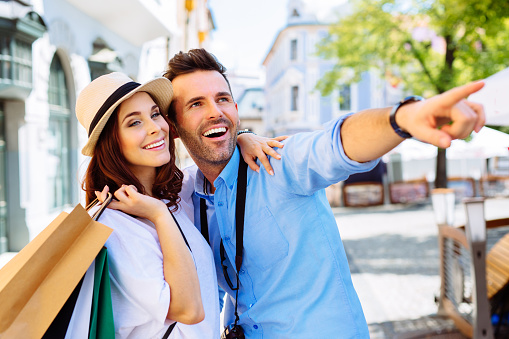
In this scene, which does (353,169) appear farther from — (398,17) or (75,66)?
(398,17)

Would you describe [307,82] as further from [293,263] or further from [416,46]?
[293,263]

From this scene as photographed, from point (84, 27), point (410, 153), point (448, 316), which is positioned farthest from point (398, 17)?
point (448, 316)

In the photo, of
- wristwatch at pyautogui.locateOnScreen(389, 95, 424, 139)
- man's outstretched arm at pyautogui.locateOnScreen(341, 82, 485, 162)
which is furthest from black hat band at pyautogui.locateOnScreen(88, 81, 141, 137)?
wristwatch at pyautogui.locateOnScreen(389, 95, 424, 139)

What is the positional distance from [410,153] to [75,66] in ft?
47.3

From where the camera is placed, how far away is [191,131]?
2.20 metres

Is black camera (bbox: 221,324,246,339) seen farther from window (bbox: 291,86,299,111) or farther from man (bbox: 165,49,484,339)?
window (bbox: 291,86,299,111)

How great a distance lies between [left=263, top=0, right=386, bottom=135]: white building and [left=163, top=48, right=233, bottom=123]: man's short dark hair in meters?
32.1

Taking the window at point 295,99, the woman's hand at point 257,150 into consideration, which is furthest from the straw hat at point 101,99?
the window at point 295,99

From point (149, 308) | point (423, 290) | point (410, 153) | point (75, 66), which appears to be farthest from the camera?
point (410, 153)

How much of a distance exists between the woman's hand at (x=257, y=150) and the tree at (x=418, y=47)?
12860mm

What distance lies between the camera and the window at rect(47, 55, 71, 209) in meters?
8.12

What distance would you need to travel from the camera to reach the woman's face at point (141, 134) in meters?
1.84

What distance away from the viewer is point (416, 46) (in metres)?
15.6

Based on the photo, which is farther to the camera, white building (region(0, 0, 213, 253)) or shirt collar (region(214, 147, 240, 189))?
white building (region(0, 0, 213, 253))
